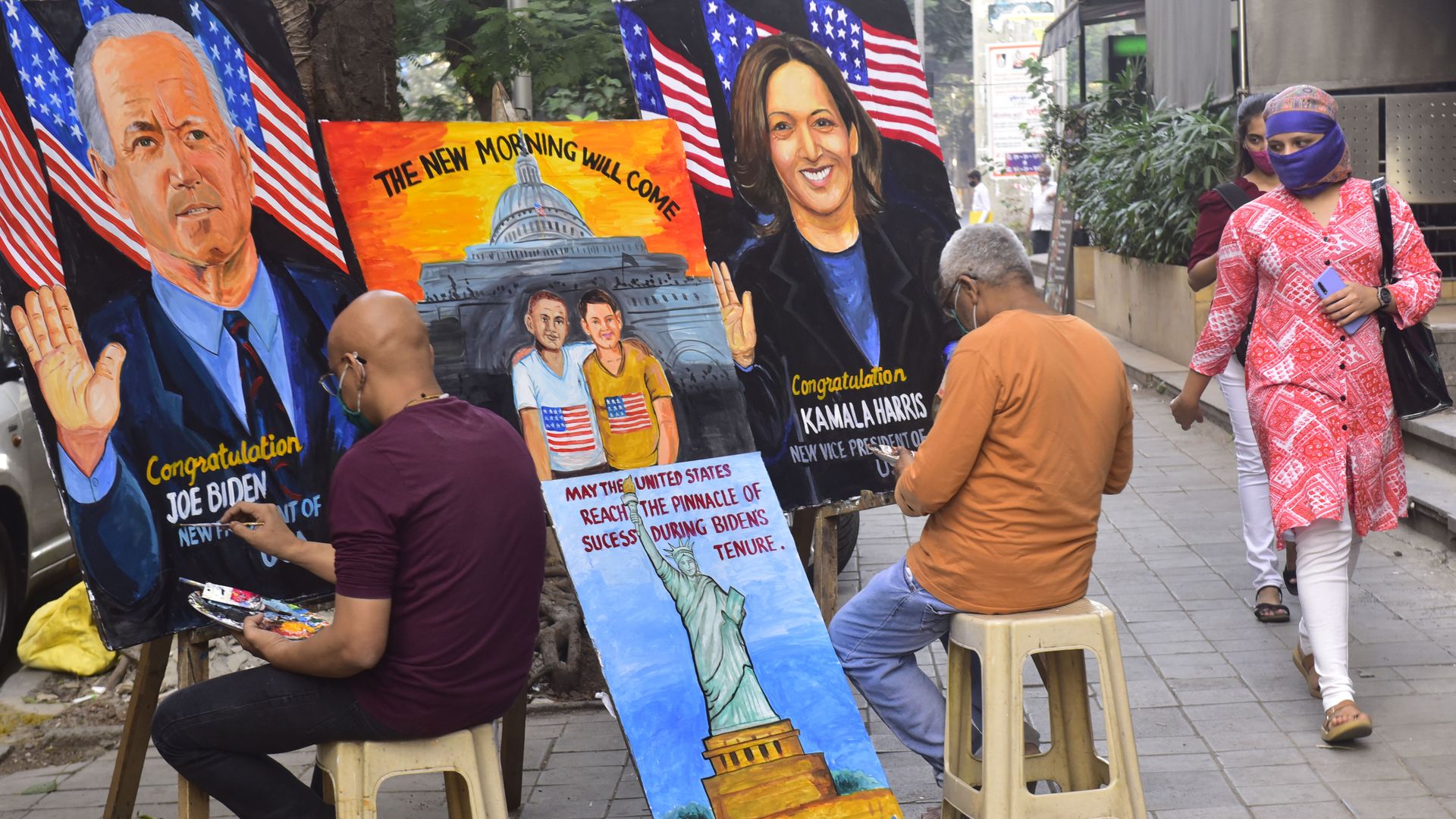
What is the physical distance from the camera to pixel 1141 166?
12.4 m

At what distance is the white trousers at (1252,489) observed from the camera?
5723mm

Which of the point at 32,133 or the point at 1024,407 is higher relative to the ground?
the point at 32,133

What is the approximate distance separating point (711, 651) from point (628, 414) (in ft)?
2.44

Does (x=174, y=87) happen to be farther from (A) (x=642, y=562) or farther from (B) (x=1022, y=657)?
(B) (x=1022, y=657)

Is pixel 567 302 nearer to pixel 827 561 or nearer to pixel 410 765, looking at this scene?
pixel 827 561

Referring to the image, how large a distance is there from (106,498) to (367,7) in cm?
241

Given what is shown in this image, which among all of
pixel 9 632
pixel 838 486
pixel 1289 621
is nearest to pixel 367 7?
pixel 838 486

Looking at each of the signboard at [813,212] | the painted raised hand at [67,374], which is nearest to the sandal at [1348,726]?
the signboard at [813,212]

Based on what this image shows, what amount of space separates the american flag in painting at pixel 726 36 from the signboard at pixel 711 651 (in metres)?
1.37

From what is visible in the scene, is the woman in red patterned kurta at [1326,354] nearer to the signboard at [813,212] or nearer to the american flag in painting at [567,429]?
the signboard at [813,212]

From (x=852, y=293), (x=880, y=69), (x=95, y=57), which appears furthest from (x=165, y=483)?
(x=880, y=69)

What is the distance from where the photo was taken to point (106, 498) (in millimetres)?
3406

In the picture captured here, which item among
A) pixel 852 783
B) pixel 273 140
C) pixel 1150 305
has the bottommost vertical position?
pixel 1150 305

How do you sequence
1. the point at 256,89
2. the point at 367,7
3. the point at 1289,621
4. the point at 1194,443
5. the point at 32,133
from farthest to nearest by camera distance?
the point at 1194,443 → the point at 1289,621 → the point at 367,7 → the point at 256,89 → the point at 32,133
